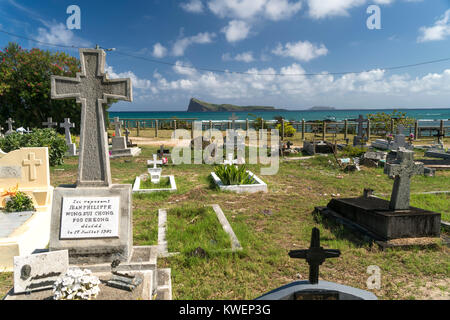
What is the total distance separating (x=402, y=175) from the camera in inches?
201

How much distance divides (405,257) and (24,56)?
76.9 feet

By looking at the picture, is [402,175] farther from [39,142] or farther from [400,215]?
[39,142]

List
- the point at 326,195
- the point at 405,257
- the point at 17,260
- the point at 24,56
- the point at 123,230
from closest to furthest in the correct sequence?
1. the point at 17,260
2. the point at 123,230
3. the point at 405,257
4. the point at 326,195
5. the point at 24,56

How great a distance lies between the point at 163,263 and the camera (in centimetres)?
419

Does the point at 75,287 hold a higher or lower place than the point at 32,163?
lower

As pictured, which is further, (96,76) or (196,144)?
(196,144)

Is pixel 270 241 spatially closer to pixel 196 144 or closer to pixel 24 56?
pixel 196 144

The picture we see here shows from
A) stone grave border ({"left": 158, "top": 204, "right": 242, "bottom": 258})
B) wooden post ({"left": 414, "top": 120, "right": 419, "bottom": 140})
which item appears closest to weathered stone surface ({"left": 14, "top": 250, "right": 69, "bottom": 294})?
stone grave border ({"left": 158, "top": 204, "right": 242, "bottom": 258})

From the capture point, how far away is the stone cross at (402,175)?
16.6ft

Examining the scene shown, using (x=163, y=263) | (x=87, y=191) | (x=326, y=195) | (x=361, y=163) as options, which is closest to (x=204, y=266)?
(x=163, y=263)

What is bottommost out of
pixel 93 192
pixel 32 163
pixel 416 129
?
pixel 93 192

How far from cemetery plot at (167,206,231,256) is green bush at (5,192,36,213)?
2.69 metres

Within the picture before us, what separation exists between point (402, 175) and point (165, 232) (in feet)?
14.3

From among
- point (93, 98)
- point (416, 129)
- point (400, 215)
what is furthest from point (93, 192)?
point (416, 129)
